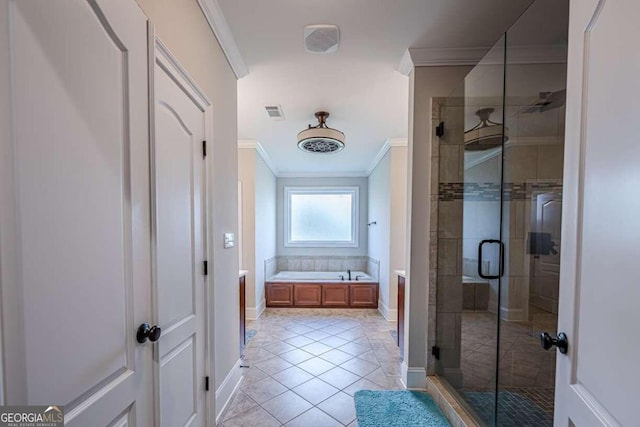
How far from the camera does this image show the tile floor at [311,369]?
196 cm

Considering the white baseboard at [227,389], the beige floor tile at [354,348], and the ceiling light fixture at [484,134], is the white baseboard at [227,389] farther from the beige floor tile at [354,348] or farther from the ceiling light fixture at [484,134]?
the ceiling light fixture at [484,134]

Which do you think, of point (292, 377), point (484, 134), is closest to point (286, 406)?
point (292, 377)

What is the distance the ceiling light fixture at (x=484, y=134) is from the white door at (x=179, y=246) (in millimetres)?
1865

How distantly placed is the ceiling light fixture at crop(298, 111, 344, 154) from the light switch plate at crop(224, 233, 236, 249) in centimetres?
134

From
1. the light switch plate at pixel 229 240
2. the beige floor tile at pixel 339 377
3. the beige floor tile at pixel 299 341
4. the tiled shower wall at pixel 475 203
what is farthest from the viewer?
the beige floor tile at pixel 299 341

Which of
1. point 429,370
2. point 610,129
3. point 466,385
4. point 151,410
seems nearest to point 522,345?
point 466,385

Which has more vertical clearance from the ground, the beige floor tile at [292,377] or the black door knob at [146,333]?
the black door knob at [146,333]

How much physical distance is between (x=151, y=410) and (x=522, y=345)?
2.09 metres

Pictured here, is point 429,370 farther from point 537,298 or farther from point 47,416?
point 47,416

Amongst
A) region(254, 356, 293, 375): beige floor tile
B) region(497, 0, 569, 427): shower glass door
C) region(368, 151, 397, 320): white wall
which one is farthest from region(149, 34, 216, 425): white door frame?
region(368, 151, 397, 320): white wall

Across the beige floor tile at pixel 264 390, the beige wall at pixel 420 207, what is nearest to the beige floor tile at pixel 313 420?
the beige floor tile at pixel 264 390

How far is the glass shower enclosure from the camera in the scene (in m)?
1.66

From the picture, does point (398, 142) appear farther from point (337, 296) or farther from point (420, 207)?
point (337, 296)

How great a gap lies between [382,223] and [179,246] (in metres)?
3.52
